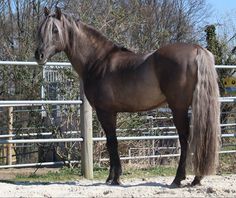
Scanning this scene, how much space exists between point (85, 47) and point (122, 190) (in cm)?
211

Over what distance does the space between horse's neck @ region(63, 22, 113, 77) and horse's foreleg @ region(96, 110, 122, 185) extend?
2.51ft

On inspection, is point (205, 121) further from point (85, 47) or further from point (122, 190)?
point (85, 47)

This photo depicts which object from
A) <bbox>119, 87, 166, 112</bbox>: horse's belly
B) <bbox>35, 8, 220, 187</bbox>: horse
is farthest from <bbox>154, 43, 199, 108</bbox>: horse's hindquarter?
<bbox>119, 87, 166, 112</bbox>: horse's belly

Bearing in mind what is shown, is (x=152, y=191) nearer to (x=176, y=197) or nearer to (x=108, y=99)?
(x=176, y=197)

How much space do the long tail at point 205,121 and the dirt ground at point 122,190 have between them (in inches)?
12.0

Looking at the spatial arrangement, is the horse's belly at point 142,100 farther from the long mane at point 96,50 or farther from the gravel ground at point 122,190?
the gravel ground at point 122,190

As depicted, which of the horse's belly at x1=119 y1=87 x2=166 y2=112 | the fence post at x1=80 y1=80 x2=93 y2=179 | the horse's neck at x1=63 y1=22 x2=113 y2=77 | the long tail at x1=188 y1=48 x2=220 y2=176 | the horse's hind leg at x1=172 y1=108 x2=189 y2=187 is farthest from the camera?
the fence post at x1=80 y1=80 x2=93 y2=179

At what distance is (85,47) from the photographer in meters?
6.94

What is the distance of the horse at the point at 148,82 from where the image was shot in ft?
19.5

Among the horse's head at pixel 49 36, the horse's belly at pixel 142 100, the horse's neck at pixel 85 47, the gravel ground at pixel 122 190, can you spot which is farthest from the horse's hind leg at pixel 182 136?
the horse's head at pixel 49 36

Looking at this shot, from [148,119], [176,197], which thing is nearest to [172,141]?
[148,119]

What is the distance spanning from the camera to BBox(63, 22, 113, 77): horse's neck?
6887mm

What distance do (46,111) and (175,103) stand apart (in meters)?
3.76

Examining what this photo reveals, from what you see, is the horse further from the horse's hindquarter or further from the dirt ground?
the dirt ground
